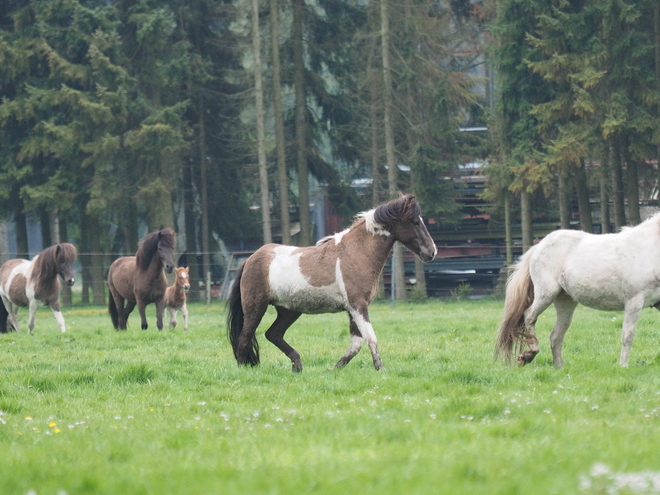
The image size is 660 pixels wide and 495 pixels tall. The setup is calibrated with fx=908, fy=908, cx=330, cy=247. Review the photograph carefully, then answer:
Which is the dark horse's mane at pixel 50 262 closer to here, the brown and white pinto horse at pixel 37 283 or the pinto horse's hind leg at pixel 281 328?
the brown and white pinto horse at pixel 37 283

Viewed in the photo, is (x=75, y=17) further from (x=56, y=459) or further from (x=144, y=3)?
(x=56, y=459)

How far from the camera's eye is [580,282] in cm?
950

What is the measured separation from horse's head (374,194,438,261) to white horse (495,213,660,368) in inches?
42.6

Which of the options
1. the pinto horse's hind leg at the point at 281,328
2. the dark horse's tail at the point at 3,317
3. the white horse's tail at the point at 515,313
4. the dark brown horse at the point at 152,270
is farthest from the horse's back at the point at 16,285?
the white horse's tail at the point at 515,313

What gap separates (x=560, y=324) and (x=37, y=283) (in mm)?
11249

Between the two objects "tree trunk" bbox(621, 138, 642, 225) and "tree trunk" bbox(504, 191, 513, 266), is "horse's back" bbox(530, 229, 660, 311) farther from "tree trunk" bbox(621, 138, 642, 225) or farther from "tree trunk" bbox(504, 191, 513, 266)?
"tree trunk" bbox(504, 191, 513, 266)

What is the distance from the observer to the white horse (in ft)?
30.4

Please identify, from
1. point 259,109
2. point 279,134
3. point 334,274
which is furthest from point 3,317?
point 279,134

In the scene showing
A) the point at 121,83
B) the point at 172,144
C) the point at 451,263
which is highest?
the point at 121,83

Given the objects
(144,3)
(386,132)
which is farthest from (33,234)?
(386,132)

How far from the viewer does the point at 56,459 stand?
5.60 meters

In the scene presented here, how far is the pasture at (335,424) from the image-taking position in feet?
16.0

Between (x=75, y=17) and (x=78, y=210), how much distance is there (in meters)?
7.05

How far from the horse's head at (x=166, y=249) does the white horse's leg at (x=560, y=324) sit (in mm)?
8585
